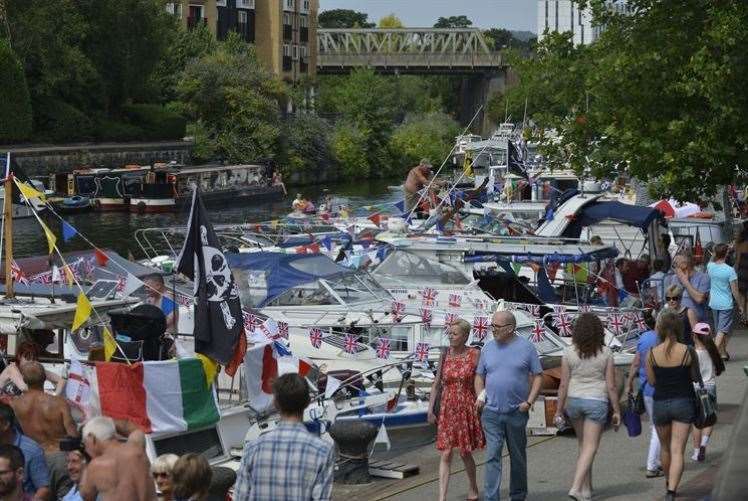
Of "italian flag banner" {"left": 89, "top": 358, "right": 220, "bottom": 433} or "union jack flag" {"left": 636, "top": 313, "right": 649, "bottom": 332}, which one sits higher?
"italian flag banner" {"left": 89, "top": 358, "right": 220, "bottom": 433}

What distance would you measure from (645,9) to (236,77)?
207ft

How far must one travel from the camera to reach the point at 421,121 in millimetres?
112500

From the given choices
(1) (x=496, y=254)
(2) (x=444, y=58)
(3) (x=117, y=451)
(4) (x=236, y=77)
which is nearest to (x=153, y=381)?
(3) (x=117, y=451)

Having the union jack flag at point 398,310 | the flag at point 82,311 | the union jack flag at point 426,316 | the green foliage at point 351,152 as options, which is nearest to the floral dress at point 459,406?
the flag at point 82,311

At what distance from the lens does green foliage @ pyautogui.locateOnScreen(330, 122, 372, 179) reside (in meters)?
94.1

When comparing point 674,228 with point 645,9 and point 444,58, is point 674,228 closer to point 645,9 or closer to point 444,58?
point 645,9

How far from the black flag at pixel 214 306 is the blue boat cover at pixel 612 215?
1264 cm

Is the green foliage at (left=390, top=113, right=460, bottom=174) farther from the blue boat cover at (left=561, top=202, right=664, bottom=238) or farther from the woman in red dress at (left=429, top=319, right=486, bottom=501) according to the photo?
the woman in red dress at (left=429, top=319, right=486, bottom=501)

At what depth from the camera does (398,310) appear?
827 inches

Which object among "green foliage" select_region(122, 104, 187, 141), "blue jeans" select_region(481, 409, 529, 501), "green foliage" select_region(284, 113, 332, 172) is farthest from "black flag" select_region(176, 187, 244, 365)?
"green foliage" select_region(284, 113, 332, 172)

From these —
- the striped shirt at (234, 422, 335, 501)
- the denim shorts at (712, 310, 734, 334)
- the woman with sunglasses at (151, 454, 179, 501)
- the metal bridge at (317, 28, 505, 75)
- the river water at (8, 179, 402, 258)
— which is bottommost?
the river water at (8, 179, 402, 258)

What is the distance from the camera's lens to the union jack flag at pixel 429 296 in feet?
74.3

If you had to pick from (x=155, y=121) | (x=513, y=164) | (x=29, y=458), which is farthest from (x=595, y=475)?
(x=155, y=121)

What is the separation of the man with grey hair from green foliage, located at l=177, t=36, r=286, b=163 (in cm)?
6871
